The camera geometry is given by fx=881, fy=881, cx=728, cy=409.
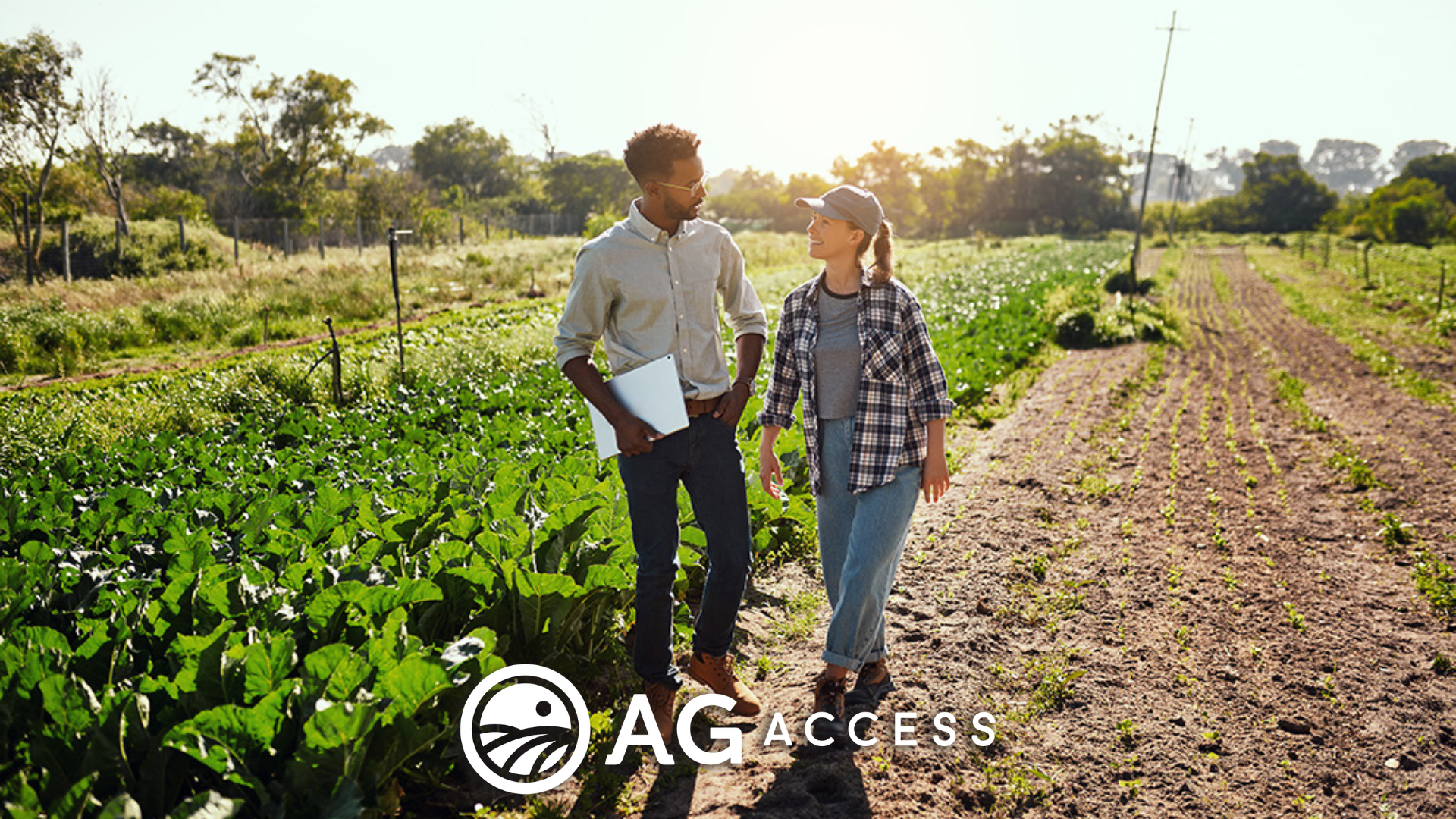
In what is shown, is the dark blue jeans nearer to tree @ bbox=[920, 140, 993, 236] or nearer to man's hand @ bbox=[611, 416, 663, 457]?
man's hand @ bbox=[611, 416, 663, 457]

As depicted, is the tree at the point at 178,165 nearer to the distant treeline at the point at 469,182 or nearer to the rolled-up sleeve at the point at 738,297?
the distant treeline at the point at 469,182

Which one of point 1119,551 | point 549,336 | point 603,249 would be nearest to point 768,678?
point 603,249

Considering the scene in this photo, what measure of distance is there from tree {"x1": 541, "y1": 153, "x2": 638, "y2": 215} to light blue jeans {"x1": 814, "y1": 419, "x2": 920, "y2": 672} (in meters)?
49.3

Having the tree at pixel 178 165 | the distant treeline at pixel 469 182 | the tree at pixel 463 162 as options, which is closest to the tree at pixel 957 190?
the distant treeline at pixel 469 182

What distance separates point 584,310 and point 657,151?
516 mm

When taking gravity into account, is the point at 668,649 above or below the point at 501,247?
below

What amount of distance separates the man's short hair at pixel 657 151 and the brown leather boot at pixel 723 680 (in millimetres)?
1649

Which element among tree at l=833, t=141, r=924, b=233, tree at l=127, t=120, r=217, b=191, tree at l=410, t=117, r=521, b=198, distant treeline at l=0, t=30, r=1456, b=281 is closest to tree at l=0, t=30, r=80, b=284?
distant treeline at l=0, t=30, r=1456, b=281

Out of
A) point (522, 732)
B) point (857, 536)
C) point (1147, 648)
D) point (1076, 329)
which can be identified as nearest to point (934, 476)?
point (857, 536)

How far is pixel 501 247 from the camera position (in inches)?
1284

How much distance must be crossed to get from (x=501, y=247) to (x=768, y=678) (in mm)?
31014

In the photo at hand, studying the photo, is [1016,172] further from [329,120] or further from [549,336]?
[549,336]

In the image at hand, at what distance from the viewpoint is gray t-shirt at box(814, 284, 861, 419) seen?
3.01m

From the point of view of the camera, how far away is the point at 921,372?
297 cm
